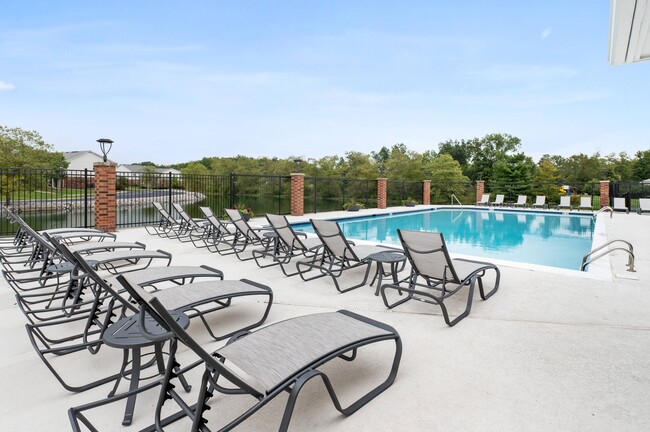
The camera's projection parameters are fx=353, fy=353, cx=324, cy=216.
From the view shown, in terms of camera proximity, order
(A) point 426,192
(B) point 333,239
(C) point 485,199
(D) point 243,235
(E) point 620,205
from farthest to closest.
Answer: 1. (A) point 426,192
2. (C) point 485,199
3. (E) point 620,205
4. (D) point 243,235
5. (B) point 333,239

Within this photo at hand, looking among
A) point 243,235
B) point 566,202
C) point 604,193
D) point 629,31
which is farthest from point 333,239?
point 604,193

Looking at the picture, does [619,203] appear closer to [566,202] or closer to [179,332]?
[566,202]

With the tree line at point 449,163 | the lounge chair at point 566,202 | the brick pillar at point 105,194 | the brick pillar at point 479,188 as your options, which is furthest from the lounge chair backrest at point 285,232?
the tree line at point 449,163

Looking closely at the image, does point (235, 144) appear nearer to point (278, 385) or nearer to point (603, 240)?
point (603, 240)

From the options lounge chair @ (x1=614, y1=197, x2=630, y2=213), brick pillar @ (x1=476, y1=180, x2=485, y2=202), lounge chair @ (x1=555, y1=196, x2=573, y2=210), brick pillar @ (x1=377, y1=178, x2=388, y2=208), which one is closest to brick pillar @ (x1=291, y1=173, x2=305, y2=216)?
brick pillar @ (x1=377, y1=178, x2=388, y2=208)

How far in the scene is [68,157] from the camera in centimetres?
5766

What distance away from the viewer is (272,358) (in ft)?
6.26

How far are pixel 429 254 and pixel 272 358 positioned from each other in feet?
7.14

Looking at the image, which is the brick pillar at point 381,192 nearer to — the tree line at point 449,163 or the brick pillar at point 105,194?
the brick pillar at point 105,194

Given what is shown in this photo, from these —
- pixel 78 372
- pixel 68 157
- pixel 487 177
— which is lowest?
pixel 78 372

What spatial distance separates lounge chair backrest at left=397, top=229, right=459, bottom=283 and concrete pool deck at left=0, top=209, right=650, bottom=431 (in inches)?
15.0

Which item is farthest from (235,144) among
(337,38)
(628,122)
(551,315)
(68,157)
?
(551,315)

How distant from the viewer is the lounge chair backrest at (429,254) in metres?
3.45

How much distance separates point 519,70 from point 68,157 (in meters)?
64.7
